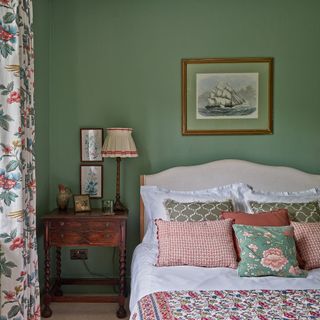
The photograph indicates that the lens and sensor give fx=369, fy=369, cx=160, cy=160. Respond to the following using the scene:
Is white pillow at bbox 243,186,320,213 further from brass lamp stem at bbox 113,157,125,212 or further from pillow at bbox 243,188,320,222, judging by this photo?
brass lamp stem at bbox 113,157,125,212

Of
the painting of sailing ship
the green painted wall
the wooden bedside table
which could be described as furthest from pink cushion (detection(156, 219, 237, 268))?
the painting of sailing ship

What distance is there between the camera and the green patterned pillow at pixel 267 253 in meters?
2.22

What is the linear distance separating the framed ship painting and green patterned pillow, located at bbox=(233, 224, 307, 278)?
124 centimetres

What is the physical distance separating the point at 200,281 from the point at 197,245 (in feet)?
1.02

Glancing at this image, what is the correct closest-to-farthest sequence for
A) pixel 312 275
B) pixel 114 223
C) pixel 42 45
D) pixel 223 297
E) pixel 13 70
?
pixel 223 297 < pixel 13 70 < pixel 312 275 < pixel 114 223 < pixel 42 45

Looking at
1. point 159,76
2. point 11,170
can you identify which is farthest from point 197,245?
point 159,76

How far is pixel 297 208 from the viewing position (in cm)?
275

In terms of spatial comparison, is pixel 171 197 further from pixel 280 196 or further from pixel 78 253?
pixel 78 253

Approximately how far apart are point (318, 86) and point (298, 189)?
97cm

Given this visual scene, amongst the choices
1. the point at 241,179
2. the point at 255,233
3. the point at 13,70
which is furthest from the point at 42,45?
the point at 255,233

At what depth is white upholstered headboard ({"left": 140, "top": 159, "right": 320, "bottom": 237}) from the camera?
10.6ft

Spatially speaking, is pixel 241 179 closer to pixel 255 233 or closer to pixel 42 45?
pixel 255 233

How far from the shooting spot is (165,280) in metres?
2.14

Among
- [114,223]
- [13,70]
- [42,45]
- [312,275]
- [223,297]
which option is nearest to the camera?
[223,297]
